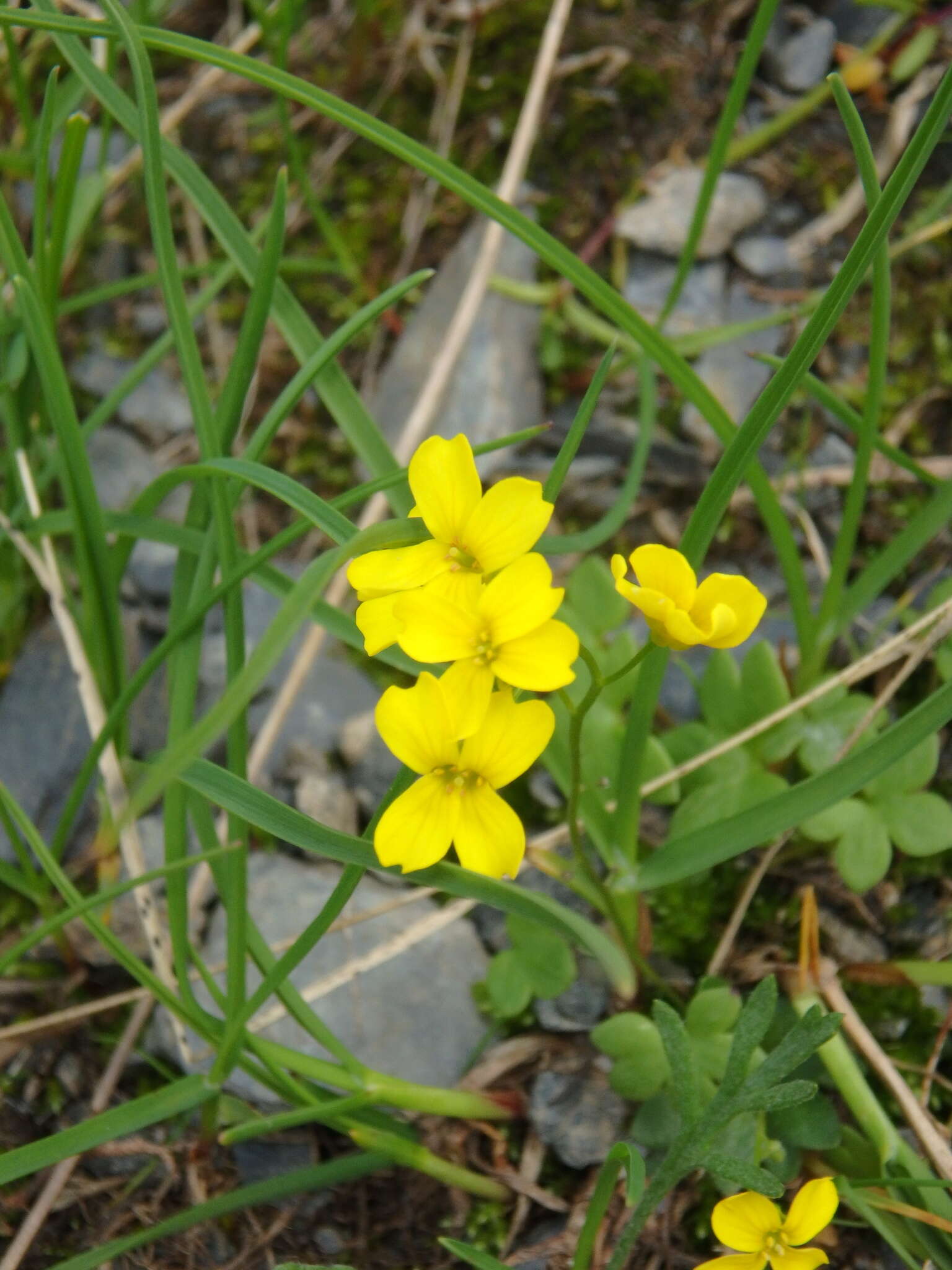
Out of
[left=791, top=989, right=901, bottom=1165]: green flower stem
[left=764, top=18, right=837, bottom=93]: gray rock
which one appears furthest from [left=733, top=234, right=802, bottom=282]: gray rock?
[left=791, top=989, right=901, bottom=1165]: green flower stem

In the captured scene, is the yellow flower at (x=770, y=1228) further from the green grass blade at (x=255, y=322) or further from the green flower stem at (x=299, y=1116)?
the green grass blade at (x=255, y=322)

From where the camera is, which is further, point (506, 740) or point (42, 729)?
A: point (42, 729)

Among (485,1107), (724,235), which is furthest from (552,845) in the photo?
(724,235)

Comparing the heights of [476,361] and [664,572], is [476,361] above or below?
below

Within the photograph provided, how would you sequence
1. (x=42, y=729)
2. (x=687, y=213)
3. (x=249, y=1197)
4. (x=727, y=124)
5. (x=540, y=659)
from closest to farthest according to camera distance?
(x=540, y=659) < (x=249, y=1197) < (x=727, y=124) < (x=42, y=729) < (x=687, y=213)

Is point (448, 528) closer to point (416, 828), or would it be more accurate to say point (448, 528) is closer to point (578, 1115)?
point (416, 828)

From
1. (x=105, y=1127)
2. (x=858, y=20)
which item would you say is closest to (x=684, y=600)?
(x=105, y=1127)

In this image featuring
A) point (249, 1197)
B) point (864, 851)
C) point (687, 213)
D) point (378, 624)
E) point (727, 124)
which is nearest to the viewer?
point (378, 624)
